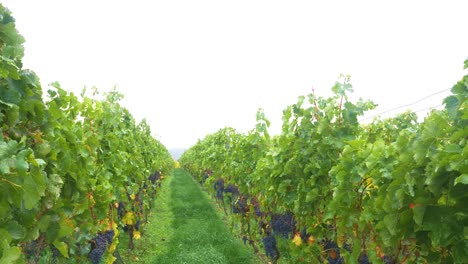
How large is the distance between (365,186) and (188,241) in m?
6.83

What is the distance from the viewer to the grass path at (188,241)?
7910mm

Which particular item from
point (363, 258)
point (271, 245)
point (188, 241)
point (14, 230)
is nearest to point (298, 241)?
point (363, 258)

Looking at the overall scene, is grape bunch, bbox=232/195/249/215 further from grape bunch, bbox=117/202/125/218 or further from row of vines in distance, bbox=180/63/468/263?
grape bunch, bbox=117/202/125/218

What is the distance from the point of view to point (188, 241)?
9.28 metres

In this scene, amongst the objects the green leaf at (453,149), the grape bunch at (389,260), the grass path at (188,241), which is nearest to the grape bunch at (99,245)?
the grass path at (188,241)

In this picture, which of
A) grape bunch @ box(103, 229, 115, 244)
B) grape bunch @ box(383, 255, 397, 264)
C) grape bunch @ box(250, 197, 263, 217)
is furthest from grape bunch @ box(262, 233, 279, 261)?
grape bunch @ box(383, 255, 397, 264)

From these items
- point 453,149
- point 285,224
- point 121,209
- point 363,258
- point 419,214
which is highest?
point 121,209

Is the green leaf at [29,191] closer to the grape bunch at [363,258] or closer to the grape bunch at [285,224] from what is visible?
the grape bunch at [363,258]

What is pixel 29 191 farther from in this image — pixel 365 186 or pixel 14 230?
pixel 365 186

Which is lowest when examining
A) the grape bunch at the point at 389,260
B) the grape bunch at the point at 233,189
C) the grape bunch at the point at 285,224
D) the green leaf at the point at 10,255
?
the grape bunch at the point at 389,260

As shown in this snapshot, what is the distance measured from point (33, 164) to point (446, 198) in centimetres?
210

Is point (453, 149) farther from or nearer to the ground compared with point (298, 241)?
farther from the ground

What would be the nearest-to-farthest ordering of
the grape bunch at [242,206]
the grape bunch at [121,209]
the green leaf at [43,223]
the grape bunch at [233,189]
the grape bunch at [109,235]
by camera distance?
the green leaf at [43,223] < the grape bunch at [109,235] < the grape bunch at [121,209] < the grape bunch at [242,206] < the grape bunch at [233,189]

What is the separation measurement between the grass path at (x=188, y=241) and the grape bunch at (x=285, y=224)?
2325mm
